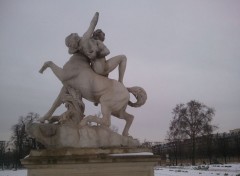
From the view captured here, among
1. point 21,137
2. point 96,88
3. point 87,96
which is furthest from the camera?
point 21,137

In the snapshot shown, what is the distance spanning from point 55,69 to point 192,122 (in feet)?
160

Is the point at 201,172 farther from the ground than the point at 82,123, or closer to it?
closer to it

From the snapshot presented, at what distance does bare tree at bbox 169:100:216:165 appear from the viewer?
5278 centimetres

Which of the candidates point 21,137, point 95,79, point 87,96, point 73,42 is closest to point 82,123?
point 87,96

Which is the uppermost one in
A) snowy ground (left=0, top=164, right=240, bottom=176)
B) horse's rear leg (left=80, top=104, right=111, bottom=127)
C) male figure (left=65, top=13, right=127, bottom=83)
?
male figure (left=65, top=13, right=127, bottom=83)

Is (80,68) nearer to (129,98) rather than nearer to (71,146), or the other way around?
(129,98)

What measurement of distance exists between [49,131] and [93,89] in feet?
3.96

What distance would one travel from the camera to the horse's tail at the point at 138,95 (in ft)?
22.2

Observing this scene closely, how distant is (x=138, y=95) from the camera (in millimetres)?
6797

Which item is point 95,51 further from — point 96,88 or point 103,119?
point 103,119

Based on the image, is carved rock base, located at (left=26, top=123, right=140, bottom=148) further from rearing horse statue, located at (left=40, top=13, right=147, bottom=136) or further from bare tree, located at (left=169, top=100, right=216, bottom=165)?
bare tree, located at (left=169, top=100, right=216, bottom=165)

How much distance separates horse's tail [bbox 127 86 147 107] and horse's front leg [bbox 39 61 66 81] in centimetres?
144

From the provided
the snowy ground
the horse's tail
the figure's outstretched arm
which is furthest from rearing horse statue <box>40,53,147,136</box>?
the snowy ground

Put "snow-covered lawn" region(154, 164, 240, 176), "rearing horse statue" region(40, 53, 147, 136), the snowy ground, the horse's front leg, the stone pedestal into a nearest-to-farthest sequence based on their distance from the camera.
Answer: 1. the stone pedestal
2. "rearing horse statue" region(40, 53, 147, 136)
3. the horse's front leg
4. "snow-covered lawn" region(154, 164, 240, 176)
5. the snowy ground
